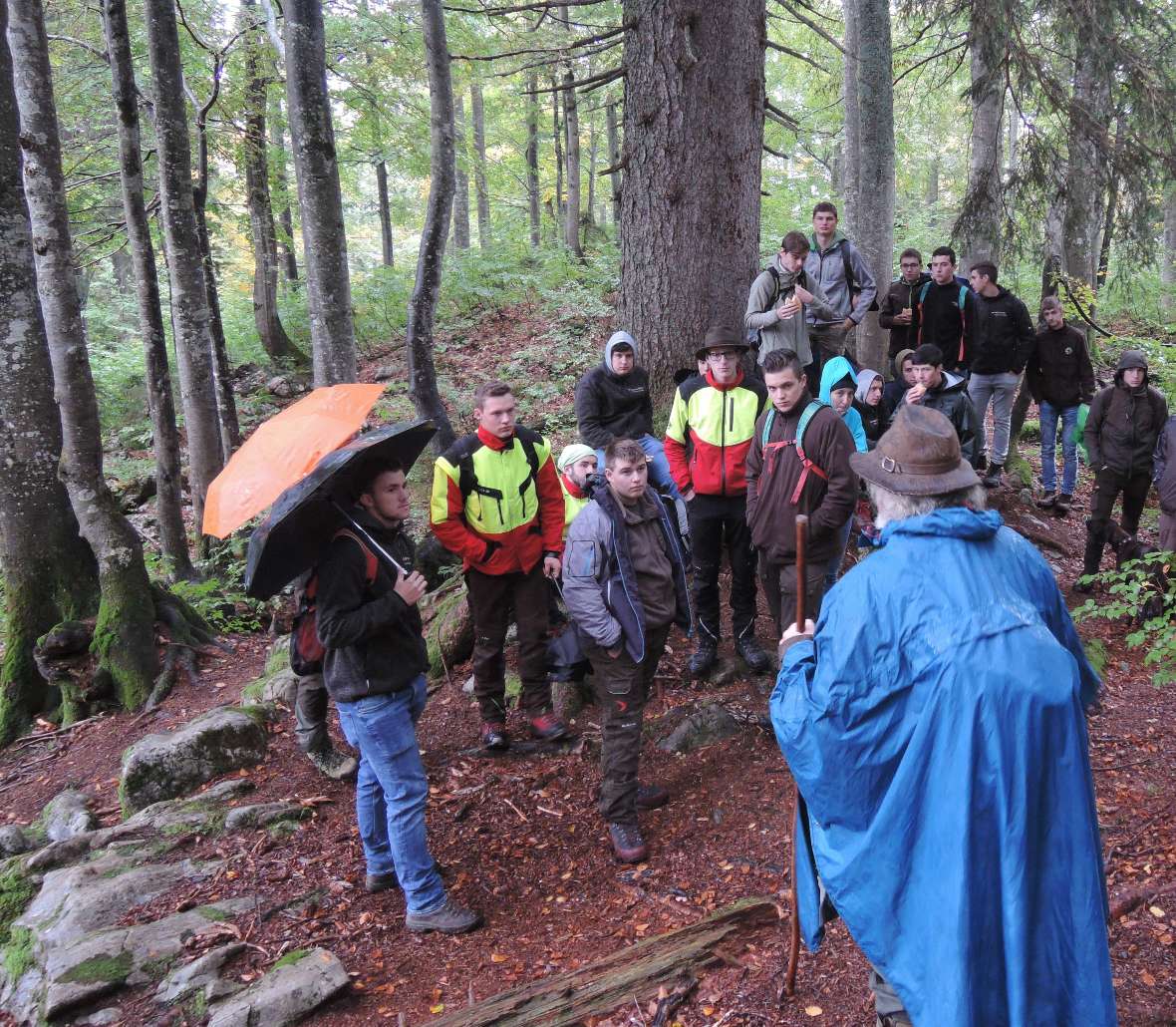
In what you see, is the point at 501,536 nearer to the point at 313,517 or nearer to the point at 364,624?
the point at 364,624

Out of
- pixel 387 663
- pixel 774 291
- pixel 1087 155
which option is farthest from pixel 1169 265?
pixel 387 663

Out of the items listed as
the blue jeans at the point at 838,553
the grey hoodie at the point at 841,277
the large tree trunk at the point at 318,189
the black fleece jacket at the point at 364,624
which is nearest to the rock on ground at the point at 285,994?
the black fleece jacket at the point at 364,624

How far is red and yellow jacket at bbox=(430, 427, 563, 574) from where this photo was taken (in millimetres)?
5082

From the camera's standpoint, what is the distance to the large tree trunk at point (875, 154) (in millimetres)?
8992

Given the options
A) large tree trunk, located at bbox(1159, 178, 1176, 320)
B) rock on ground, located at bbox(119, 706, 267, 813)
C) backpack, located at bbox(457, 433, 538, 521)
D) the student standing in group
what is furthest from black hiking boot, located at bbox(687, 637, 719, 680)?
large tree trunk, located at bbox(1159, 178, 1176, 320)

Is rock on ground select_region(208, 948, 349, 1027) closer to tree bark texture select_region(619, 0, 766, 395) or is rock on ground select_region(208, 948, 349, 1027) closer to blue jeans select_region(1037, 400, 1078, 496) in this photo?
tree bark texture select_region(619, 0, 766, 395)

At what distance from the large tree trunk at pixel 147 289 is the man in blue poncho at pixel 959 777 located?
28.5 feet

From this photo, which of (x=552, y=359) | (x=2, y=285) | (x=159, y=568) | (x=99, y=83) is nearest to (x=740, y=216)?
(x=2, y=285)

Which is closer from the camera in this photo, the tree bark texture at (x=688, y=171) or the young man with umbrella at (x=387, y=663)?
the young man with umbrella at (x=387, y=663)

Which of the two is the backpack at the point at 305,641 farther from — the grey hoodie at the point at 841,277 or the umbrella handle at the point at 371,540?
the grey hoodie at the point at 841,277

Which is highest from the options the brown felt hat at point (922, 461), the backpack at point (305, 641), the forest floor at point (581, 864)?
the brown felt hat at point (922, 461)

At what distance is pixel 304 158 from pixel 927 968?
791 centimetres

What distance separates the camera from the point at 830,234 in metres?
7.31

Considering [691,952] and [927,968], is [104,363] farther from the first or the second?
[927,968]
